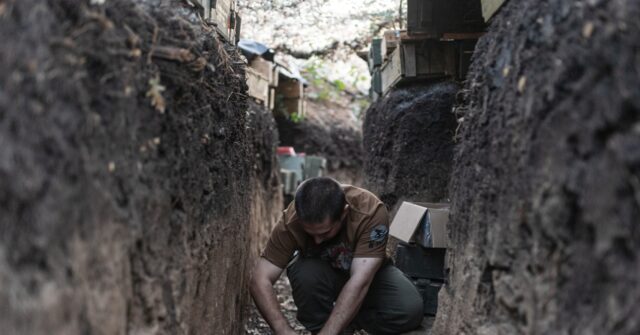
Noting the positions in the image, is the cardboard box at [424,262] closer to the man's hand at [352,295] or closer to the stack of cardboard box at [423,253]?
the stack of cardboard box at [423,253]

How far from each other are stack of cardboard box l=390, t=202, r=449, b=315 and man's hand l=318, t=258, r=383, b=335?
2.19 ft

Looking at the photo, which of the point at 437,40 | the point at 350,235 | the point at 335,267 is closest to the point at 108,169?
the point at 350,235

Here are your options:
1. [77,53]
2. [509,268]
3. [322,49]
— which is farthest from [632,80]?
[322,49]

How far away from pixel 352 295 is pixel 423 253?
A: 3.30 feet

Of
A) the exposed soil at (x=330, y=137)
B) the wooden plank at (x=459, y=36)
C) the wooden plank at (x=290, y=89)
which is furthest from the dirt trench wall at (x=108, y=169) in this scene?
the exposed soil at (x=330, y=137)

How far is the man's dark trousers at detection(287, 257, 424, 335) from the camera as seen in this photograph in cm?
378

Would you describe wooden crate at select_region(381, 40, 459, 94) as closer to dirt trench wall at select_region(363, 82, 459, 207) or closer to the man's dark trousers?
dirt trench wall at select_region(363, 82, 459, 207)

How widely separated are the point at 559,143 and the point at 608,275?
49 centimetres

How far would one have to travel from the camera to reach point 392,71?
609 centimetres

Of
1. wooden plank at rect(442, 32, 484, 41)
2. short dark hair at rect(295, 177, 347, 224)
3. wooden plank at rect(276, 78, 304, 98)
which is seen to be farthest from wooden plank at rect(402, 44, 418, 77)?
wooden plank at rect(276, 78, 304, 98)

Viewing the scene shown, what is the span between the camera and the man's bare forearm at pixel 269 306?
3.32m

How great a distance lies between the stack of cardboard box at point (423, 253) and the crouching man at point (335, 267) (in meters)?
0.30

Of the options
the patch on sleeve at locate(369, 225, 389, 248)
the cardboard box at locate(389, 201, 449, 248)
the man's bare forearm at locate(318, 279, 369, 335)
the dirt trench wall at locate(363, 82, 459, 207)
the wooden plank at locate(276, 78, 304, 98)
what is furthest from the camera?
the wooden plank at locate(276, 78, 304, 98)

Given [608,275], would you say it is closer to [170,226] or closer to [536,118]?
[536,118]
